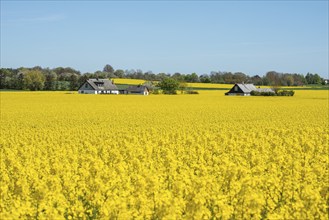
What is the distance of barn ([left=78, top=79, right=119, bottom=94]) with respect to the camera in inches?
3955

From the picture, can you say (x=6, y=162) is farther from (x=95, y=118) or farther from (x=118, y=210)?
(x=95, y=118)

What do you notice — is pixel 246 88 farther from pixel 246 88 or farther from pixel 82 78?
pixel 82 78

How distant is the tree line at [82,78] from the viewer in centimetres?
10819

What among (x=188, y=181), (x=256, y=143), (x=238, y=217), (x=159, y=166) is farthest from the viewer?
(x=256, y=143)

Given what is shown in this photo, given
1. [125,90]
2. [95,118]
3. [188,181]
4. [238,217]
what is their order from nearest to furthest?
[238,217], [188,181], [95,118], [125,90]

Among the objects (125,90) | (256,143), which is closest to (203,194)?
(256,143)

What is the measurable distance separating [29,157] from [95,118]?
1884 cm

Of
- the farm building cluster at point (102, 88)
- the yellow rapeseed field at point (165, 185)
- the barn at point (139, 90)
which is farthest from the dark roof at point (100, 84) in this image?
the yellow rapeseed field at point (165, 185)

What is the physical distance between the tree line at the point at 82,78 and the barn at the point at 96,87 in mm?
11057

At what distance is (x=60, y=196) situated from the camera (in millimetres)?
8828

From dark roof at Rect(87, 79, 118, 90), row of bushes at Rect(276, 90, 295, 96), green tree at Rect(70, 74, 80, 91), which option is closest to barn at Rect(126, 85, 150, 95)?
dark roof at Rect(87, 79, 118, 90)

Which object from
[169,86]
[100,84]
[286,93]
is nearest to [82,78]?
[100,84]

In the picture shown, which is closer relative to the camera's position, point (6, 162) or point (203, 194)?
point (203, 194)

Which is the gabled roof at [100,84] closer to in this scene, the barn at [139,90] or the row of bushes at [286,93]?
the barn at [139,90]
